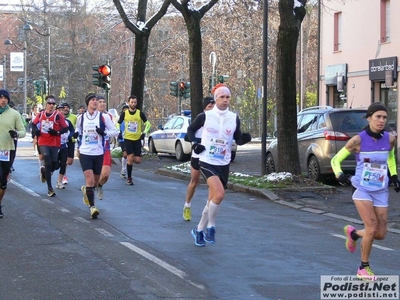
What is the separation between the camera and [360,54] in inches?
1227

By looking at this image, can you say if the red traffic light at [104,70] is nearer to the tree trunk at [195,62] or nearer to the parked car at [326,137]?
the tree trunk at [195,62]

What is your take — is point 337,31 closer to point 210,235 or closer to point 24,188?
point 24,188

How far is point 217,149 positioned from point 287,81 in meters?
7.45

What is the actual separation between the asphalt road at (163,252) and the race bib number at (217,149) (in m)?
1.08

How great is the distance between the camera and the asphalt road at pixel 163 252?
754 centimetres

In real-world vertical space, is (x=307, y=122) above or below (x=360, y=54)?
below

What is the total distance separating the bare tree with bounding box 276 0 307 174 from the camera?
56.2 ft

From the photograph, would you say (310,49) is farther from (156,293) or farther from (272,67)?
(156,293)

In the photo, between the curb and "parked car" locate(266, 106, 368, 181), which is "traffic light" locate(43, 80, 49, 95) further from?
"parked car" locate(266, 106, 368, 181)

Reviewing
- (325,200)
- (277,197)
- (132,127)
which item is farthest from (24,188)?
(325,200)

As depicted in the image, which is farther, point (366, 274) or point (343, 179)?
point (343, 179)

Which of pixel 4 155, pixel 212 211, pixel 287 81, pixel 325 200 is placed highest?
pixel 287 81

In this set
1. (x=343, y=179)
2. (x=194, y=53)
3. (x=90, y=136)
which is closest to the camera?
(x=343, y=179)

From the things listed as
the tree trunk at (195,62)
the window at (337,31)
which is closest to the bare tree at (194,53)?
the tree trunk at (195,62)
